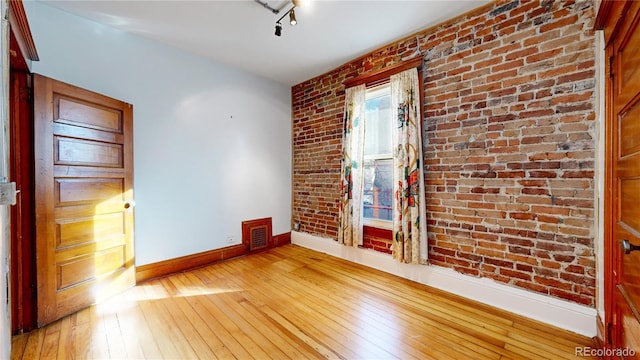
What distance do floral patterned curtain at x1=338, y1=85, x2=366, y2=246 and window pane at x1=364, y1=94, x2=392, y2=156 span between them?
14 cm

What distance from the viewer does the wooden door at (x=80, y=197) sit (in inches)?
77.7

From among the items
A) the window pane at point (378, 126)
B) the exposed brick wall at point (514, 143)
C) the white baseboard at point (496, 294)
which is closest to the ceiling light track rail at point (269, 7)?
the exposed brick wall at point (514, 143)

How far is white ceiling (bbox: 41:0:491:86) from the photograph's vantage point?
2268 mm

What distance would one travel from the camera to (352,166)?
3.35 metres

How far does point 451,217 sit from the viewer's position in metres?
2.50

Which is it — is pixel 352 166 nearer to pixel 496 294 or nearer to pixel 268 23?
pixel 268 23

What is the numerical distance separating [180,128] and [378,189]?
264cm

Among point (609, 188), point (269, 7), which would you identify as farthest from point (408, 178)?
point (269, 7)

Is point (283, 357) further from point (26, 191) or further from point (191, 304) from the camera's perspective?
point (26, 191)

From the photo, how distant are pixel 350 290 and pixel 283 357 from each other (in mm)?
1111

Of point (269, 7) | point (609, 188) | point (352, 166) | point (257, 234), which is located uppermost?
point (269, 7)

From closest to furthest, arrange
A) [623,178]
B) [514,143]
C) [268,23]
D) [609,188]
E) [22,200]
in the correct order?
[623,178] → [609,188] → [22,200] → [514,143] → [268,23]

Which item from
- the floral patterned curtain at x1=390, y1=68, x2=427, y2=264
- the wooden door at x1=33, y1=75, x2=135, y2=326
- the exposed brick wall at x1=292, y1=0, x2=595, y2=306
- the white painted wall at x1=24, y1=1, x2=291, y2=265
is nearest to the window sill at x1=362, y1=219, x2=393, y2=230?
the floral patterned curtain at x1=390, y1=68, x2=427, y2=264

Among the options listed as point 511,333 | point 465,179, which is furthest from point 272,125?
point 511,333
